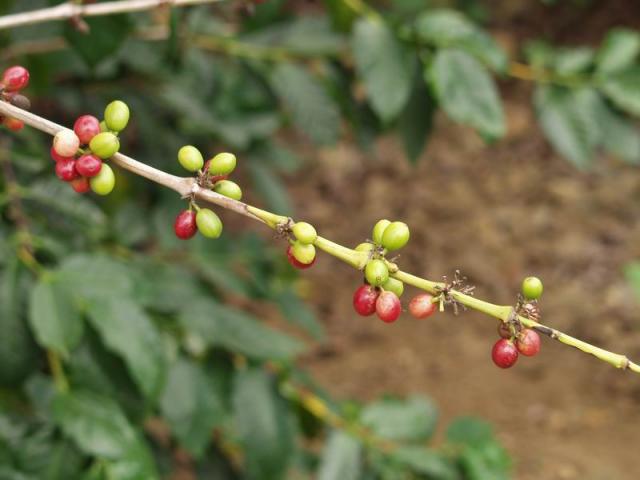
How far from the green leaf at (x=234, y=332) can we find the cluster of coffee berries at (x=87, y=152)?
881 mm

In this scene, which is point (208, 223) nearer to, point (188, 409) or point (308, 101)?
point (188, 409)

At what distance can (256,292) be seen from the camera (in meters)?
1.92

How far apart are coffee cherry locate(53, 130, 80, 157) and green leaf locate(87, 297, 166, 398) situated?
0.65 meters

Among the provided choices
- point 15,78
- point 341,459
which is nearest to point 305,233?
point 15,78

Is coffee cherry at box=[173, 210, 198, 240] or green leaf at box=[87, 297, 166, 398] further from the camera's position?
green leaf at box=[87, 297, 166, 398]

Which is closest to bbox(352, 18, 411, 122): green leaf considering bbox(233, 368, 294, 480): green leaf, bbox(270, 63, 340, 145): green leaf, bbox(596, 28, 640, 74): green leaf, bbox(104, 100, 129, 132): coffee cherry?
bbox(270, 63, 340, 145): green leaf

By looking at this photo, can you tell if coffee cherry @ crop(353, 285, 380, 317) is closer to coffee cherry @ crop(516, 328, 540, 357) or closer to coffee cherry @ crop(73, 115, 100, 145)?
coffee cherry @ crop(516, 328, 540, 357)

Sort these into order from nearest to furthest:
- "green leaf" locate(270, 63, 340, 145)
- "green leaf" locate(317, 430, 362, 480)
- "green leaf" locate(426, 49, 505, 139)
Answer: "green leaf" locate(426, 49, 505, 139) → "green leaf" locate(317, 430, 362, 480) → "green leaf" locate(270, 63, 340, 145)

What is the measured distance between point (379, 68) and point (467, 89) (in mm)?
163

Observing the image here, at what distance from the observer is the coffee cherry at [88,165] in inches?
26.4

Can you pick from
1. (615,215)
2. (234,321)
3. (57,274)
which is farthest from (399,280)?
(615,215)

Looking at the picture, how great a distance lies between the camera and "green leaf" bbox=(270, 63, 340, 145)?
185cm

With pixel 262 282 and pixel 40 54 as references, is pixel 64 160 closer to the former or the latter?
pixel 40 54

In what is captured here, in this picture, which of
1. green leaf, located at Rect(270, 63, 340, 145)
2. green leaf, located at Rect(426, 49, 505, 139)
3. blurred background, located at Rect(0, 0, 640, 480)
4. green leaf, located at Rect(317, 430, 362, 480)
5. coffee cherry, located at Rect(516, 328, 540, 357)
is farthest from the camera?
green leaf, located at Rect(270, 63, 340, 145)
